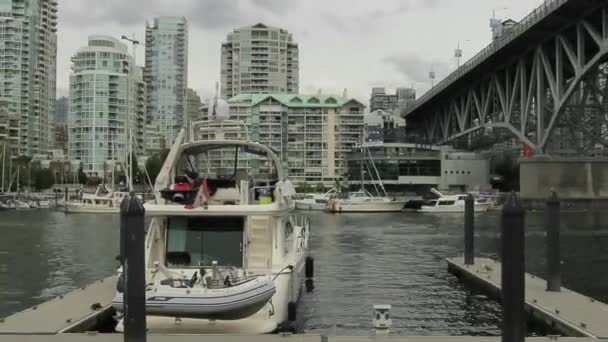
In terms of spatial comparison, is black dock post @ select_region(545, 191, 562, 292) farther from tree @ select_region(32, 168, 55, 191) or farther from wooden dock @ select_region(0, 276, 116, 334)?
tree @ select_region(32, 168, 55, 191)

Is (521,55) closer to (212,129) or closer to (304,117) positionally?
(212,129)

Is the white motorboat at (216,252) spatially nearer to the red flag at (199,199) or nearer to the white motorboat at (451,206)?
the red flag at (199,199)

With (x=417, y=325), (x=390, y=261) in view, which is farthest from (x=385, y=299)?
(x=390, y=261)

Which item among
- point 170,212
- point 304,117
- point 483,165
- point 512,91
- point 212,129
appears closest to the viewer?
point 170,212

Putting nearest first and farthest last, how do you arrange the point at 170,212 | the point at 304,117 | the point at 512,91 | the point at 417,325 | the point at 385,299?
the point at 170,212 → the point at 417,325 → the point at 385,299 → the point at 512,91 → the point at 304,117

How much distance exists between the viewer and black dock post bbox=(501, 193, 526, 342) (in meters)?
11.2

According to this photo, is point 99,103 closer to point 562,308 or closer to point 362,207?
point 362,207

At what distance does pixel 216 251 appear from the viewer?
47.3 ft

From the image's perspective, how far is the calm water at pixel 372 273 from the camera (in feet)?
58.5

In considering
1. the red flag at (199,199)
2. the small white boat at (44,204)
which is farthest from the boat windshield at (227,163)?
the small white boat at (44,204)

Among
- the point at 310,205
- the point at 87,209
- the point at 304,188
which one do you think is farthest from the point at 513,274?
the point at 304,188

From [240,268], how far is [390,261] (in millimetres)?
17793

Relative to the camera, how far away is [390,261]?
31.2 m

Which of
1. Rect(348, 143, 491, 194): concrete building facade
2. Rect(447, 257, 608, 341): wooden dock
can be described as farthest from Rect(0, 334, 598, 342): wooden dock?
Rect(348, 143, 491, 194): concrete building facade
